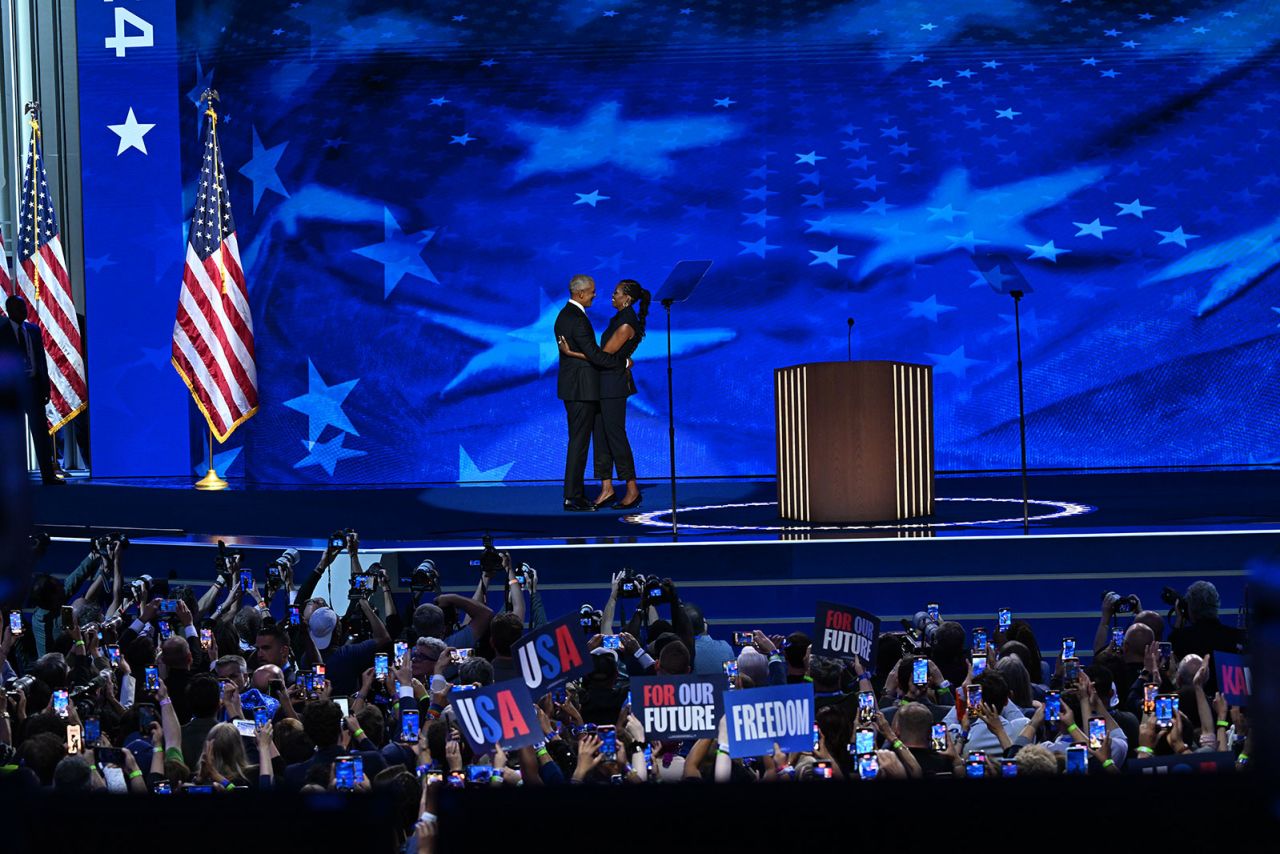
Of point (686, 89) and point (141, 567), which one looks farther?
point (686, 89)

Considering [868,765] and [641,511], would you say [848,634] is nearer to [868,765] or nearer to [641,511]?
[868,765]

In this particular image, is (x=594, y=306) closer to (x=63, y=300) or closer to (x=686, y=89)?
(x=686, y=89)

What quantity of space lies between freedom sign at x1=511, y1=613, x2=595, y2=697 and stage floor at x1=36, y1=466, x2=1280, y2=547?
4.52 meters

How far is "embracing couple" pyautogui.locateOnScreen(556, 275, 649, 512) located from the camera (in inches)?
438

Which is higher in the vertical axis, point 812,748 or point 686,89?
point 686,89

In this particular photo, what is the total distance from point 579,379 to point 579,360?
0.12 meters

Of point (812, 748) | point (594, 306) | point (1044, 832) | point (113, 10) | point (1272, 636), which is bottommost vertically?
point (812, 748)

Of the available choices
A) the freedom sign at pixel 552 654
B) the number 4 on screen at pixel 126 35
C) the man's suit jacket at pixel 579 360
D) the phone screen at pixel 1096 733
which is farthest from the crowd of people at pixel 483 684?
the number 4 on screen at pixel 126 35

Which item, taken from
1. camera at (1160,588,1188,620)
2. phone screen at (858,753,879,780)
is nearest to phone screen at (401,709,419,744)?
phone screen at (858,753,879,780)

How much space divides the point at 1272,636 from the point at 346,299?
47.6 ft

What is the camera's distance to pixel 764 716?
3.95 meters

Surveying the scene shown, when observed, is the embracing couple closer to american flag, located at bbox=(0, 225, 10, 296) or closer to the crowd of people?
the crowd of people

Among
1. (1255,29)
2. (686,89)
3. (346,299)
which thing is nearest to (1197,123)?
(1255,29)

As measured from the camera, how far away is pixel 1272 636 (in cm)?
119
